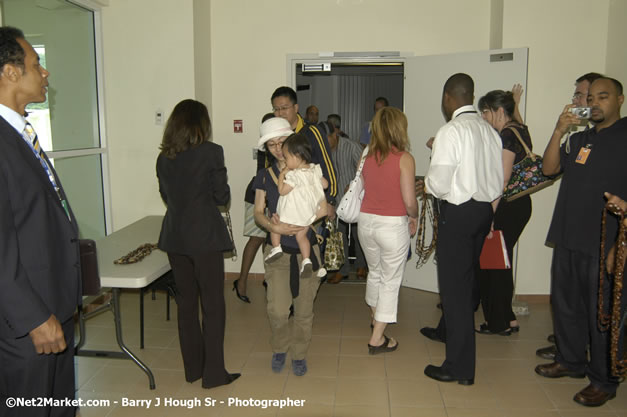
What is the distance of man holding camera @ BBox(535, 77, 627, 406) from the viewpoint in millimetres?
2807

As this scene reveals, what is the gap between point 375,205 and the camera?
128 inches

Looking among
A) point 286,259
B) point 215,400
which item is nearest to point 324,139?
point 286,259

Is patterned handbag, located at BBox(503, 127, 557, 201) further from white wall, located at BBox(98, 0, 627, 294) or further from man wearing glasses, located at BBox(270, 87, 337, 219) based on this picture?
man wearing glasses, located at BBox(270, 87, 337, 219)

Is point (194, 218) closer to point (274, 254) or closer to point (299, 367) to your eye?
point (274, 254)

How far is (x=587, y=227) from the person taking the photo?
113 inches

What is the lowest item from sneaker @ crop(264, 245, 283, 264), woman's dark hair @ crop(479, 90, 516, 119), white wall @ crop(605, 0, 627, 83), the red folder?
the red folder

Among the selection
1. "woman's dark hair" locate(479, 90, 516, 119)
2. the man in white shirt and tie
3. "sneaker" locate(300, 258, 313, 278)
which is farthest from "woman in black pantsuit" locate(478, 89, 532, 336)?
"sneaker" locate(300, 258, 313, 278)

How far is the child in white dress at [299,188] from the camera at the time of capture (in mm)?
2916

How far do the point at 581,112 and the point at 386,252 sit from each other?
137cm

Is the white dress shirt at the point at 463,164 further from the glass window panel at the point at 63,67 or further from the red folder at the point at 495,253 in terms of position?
the glass window panel at the point at 63,67

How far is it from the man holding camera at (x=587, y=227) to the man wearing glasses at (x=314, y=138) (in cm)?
134

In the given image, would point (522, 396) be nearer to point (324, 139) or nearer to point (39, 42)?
point (324, 139)

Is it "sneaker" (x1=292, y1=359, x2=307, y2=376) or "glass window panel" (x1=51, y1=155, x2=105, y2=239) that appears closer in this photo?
"sneaker" (x1=292, y1=359, x2=307, y2=376)

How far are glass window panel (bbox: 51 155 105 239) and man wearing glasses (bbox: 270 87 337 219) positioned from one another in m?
2.06
